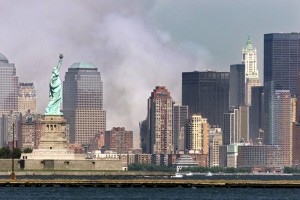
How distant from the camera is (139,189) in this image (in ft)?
526

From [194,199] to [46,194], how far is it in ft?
48.7

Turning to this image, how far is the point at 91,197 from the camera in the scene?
144125 mm

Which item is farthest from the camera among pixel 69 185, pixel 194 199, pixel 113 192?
pixel 69 185

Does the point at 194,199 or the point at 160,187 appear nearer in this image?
the point at 194,199

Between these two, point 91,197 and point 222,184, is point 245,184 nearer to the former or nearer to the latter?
point 222,184

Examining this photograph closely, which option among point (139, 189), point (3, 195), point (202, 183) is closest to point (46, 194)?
point (3, 195)

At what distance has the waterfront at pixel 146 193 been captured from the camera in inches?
5719

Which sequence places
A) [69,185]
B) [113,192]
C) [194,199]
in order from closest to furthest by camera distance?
[194,199], [113,192], [69,185]

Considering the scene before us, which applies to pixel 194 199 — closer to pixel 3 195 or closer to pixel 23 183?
pixel 3 195

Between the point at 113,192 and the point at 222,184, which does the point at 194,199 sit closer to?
the point at 113,192

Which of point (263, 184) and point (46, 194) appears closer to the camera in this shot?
point (46, 194)

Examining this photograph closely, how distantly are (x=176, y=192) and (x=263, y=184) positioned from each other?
16429mm

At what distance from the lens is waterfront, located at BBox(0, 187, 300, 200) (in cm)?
14525

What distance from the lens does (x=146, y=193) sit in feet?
498
